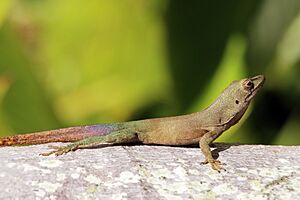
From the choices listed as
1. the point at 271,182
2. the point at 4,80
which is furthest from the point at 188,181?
the point at 4,80

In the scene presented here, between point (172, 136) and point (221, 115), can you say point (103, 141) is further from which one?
point (221, 115)

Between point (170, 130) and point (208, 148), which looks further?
point (170, 130)

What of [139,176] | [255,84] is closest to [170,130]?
[255,84]

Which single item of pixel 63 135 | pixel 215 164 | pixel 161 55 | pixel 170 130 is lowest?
pixel 215 164

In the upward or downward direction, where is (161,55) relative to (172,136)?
upward

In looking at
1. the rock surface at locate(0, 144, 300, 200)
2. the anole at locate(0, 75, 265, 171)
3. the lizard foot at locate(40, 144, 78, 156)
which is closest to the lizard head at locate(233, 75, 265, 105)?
the anole at locate(0, 75, 265, 171)

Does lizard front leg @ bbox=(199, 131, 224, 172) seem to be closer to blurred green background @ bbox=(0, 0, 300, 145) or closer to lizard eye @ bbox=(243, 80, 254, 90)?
lizard eye @ bbox=(243, 80, 254, 90)

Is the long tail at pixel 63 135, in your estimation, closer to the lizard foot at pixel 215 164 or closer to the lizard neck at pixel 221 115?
the lizard neck at pixel 221 115
